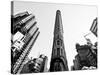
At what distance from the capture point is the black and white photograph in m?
2.67

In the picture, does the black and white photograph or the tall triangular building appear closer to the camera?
the black and white photograph

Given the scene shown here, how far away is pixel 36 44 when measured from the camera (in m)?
2.79

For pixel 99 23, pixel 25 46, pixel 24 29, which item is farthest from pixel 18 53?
pixel 99 23

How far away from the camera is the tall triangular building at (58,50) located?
2.89m

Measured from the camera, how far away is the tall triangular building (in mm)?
2891

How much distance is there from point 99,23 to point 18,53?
125cm

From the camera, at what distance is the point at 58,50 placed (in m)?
2.92

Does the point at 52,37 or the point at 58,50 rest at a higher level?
the point at 52,37

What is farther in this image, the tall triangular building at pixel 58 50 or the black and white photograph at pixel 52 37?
the tall triangular building at pixel 58 50

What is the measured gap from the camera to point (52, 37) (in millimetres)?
2883

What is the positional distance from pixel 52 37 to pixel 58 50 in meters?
0.19
